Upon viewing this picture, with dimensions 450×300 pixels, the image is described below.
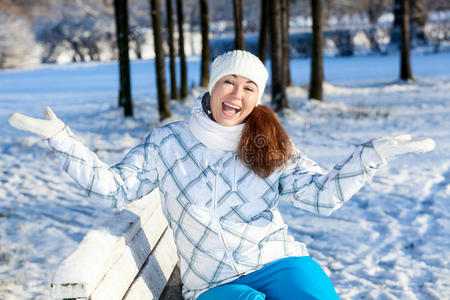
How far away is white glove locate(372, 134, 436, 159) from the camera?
1.85m

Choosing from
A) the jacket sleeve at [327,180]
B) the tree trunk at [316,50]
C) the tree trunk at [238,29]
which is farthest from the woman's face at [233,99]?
the tree trunk at [238,29]

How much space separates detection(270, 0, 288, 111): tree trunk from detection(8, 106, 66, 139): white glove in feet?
23.4

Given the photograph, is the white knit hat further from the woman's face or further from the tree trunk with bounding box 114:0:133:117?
the tree trunk with bounding box 114:0:133:117

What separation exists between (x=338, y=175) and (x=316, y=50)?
852 cm

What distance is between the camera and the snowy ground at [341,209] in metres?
3.38

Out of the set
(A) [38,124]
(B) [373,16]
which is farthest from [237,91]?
(B) [373,16]

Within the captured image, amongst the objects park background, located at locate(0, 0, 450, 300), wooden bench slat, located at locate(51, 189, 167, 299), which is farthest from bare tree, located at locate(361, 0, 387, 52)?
wooden bench slat, located at locate(51, 189, 167, 299)

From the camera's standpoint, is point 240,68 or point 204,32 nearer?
point 240,68

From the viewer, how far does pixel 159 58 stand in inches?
341

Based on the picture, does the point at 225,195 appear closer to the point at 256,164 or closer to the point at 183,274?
the point at 256,164

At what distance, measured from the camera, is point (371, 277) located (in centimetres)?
332

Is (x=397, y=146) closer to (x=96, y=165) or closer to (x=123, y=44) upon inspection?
(x=96, y=165)

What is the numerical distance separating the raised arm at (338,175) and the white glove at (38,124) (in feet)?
3.26

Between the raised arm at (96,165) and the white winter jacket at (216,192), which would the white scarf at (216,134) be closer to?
the white winter jacket at (216,192)
